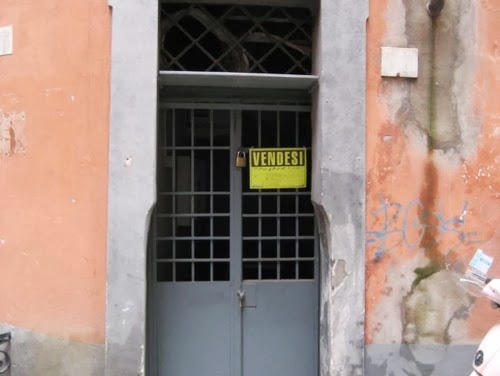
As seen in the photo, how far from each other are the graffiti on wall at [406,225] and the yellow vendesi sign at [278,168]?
755 millimetres

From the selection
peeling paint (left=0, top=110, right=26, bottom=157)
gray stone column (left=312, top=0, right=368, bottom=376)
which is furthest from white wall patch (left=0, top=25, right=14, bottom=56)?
gray stone column (left=312, top=0, right=368, bottom=376)

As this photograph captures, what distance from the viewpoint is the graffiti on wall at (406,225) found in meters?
4.19

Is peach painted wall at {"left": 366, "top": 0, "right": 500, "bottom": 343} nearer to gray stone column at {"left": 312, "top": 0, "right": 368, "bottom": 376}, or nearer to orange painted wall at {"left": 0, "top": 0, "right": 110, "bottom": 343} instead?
gray stone column at {"left": 312, "top": 0, "right": 368, "bottom": 376}

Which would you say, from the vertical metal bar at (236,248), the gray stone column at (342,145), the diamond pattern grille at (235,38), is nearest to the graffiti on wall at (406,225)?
the gray stone column at (342,145)

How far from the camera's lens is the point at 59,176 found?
4.15 m

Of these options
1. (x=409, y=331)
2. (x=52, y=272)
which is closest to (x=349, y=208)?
(x=409, y=331)

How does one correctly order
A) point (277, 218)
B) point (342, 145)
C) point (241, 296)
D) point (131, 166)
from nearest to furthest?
point (131, 166) < point (342, 145) < point (241, 296) < point (277, 218)

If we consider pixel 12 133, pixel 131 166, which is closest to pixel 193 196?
pixel 131 166

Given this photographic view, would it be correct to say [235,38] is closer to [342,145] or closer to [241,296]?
[342,145]

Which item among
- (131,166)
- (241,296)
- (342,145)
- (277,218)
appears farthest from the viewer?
(277,218)

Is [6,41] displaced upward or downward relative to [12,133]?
upward

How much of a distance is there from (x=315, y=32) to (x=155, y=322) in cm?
282

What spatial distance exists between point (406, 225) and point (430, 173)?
1.52ft

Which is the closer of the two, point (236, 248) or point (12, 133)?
point (12, 133)
